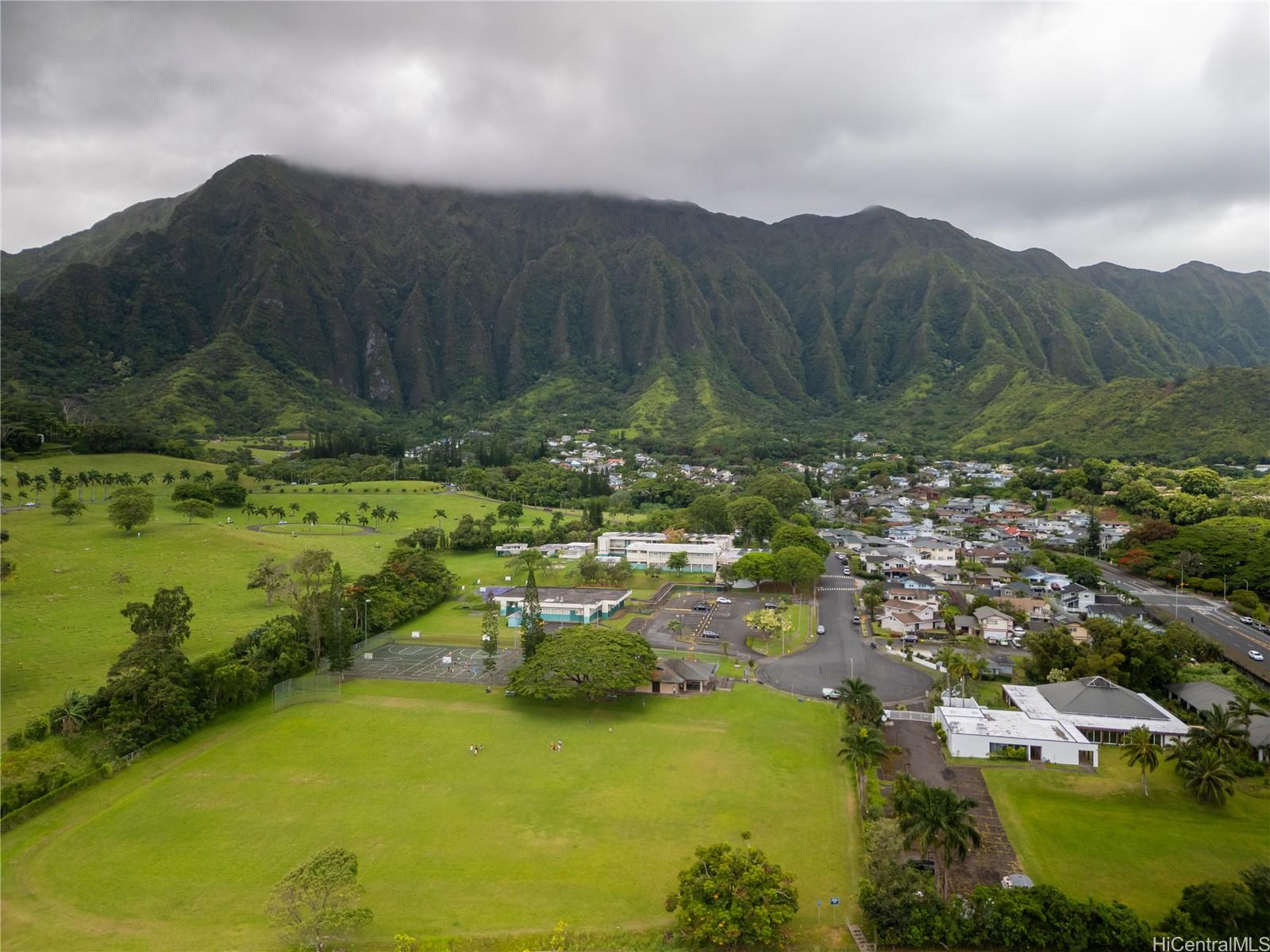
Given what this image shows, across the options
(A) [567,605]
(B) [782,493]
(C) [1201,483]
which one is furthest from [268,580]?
(C) [1201,483]

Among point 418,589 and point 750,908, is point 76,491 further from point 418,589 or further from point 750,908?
point 750,908

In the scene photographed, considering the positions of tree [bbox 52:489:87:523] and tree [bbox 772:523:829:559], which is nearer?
tree [bbox 52:489:87:523]

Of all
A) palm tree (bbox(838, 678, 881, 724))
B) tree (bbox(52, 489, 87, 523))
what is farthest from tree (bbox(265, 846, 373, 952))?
tree (bbox(52, 489, 87, 523))

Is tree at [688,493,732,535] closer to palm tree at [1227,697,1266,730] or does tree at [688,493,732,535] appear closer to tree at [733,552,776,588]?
tree at [733,552,776,588]

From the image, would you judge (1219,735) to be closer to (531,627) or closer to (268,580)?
(531,627)

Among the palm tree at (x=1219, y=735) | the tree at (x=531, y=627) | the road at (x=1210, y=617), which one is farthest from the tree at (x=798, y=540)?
the palm tree at (x=1219, y=735)

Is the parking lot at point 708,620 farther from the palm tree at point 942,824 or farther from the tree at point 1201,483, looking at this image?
the tree at point 1201,483

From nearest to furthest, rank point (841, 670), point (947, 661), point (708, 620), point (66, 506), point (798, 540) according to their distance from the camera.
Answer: point (947, 661), point (841, 670), point (708, 620), point (66, 506), point (798, 540)
